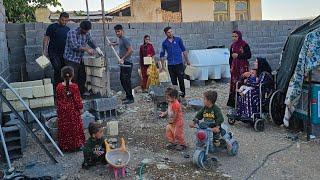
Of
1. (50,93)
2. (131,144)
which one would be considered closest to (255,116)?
(131,144)

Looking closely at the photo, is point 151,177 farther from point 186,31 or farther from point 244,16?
point 244,16

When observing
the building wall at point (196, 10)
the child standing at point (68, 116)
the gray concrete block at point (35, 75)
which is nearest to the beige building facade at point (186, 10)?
the building wall at point (196, 10)

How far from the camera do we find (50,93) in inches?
267

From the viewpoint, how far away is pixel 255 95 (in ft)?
22.2

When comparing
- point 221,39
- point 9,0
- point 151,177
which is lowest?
point 151,177

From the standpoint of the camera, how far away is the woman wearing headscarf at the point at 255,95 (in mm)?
6762

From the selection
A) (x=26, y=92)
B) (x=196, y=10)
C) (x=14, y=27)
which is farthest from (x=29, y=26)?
(x=196, y=10)

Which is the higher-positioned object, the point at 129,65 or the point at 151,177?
the point at 129,65

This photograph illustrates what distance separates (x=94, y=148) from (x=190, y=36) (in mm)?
7729

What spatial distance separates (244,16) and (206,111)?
71.4 ft

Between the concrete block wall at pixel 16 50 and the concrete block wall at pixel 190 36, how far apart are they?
0.44ft

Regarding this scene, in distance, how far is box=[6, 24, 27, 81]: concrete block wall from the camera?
898 cm

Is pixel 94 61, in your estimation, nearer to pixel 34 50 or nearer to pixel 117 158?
pixel 34 50

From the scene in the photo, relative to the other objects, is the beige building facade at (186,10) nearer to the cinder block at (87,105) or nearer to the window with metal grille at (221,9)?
the window with metal grille at (221,9)
